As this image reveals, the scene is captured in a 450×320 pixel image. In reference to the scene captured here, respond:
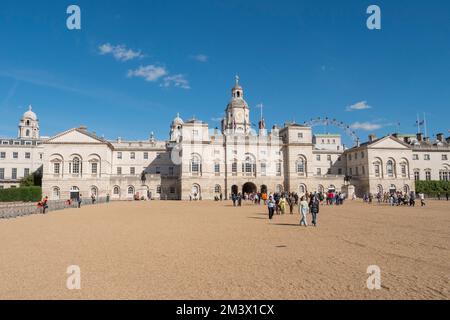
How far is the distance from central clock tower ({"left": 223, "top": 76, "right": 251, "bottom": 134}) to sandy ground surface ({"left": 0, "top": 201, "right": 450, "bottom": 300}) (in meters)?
57.5

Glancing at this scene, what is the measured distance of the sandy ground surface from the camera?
6789 millimetres

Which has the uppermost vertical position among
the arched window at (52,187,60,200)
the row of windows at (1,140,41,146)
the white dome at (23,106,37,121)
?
the white dome at (23,106,37,121)

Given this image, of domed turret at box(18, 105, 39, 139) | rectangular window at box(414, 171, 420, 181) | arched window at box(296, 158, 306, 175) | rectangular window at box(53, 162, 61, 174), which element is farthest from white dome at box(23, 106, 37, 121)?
rectangular window at box(414, 171, 420, 181)

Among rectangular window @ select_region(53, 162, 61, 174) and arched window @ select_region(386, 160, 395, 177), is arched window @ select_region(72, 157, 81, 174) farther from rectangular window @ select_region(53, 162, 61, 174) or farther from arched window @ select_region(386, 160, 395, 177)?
arched window @ select_region(386, 160, 395, 177)

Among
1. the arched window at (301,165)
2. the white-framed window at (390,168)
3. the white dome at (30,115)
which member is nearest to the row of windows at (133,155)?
the arched window at (301,165)

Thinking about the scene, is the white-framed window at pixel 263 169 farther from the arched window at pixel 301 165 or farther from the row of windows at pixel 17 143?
the row of windows at pixel 17 143

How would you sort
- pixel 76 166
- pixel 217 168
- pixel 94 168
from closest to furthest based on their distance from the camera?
pixel 76 166 < pixel 94 168 < pixel 217 168

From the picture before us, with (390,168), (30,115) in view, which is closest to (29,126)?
(30,115)

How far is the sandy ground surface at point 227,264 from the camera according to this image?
6789mm

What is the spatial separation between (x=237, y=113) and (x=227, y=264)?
212 feet

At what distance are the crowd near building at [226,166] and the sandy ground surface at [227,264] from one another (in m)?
41.1

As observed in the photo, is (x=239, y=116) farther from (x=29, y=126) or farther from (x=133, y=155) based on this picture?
(x=29, y=126)

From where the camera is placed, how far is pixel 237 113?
237ft

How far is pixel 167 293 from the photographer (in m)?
6.72
